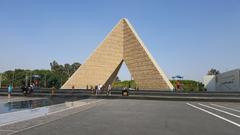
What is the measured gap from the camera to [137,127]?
998 centimetres

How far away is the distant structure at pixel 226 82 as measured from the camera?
218 ft

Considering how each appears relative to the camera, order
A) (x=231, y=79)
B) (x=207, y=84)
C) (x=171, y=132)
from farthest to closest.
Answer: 1. (x=207, y=84)
2. (x=231, y=79)
3. (x=171, y=132)

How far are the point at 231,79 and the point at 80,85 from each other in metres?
35.2

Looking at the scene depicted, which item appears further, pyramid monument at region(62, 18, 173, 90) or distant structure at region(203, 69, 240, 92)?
distant structure at region(203, 69, 240, 92)

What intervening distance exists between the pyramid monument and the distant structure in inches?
836

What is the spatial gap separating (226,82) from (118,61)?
3155cm

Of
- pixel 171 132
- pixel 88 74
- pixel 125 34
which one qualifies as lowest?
pixel 171 132

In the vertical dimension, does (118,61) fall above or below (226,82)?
above

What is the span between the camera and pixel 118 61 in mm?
60875

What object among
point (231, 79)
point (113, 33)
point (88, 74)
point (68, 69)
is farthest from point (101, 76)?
point (68, 69)

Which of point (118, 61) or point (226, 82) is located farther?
point (226, 82)

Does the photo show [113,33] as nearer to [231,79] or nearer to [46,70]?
[231,79]

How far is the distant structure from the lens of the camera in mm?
66500

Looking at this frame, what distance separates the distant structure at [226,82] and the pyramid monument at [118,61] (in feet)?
69.6
